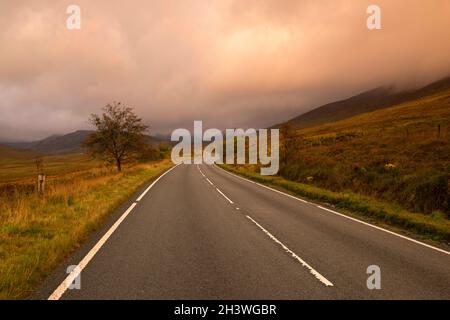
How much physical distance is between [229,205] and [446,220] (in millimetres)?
7947

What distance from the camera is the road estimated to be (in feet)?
19.4

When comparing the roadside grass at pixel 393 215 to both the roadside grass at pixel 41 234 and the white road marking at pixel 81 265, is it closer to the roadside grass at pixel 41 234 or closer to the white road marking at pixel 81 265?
the white road marking at pixel 81 265

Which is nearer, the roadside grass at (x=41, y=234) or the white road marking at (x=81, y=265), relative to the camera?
the white road marking at (x=81, y=265)

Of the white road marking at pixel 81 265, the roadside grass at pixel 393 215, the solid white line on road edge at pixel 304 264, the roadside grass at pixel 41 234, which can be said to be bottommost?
the roadside grass at pixel 393 215

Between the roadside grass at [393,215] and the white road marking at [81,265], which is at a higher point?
the white road marking at [81,265]

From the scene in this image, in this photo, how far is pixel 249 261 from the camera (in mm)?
7551

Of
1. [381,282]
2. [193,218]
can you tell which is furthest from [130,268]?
[193,218]

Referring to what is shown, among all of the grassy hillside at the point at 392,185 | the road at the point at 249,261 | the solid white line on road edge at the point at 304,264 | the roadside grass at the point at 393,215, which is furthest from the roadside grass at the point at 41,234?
the grassy hillside at the point at 392,185

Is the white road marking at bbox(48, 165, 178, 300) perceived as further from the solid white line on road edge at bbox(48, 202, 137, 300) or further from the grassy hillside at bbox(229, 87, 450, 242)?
the grassy hillside at bbox(229, 87, 450, 242)

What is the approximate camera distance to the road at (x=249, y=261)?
5.90 metres

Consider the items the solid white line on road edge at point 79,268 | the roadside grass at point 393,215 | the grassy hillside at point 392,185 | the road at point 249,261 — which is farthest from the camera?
the grassy hillside at point 392,185

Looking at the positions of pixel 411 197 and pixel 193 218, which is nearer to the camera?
pixel 193 218

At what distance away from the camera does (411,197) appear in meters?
16.0

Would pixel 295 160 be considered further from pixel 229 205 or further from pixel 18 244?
pixel 18 244
